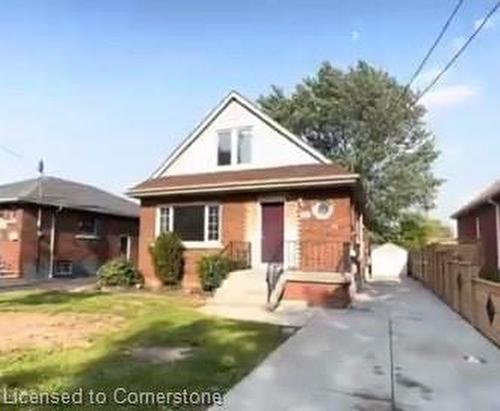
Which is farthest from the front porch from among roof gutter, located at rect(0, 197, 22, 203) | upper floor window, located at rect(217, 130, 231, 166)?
roof gutter, located at rect(0, 197, 22, 203)

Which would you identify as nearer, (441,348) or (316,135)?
(441,348)

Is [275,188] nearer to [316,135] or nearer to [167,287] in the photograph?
[167,287]

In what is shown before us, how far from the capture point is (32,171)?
97.3 feet

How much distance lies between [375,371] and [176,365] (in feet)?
8.40

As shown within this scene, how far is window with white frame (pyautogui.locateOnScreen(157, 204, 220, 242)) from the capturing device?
18016 millimetres

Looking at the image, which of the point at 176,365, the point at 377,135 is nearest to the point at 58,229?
the point at 176,365

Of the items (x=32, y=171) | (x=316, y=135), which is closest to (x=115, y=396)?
(x=32, y=171)

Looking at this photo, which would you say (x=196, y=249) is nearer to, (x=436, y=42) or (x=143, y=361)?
(x=436, y=42)

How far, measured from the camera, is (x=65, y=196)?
83.5ft

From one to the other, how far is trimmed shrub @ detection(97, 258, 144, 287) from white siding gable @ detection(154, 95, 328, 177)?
3854 millimetres

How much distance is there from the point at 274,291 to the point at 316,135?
2837cm

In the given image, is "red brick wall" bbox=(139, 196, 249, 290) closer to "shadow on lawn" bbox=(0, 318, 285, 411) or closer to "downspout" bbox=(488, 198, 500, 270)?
"shadow on lawn" bbox=(0, 318, 285, 411)

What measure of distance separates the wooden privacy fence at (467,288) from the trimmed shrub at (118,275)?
10274 mm

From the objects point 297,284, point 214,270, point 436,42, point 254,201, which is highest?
point 436,42
